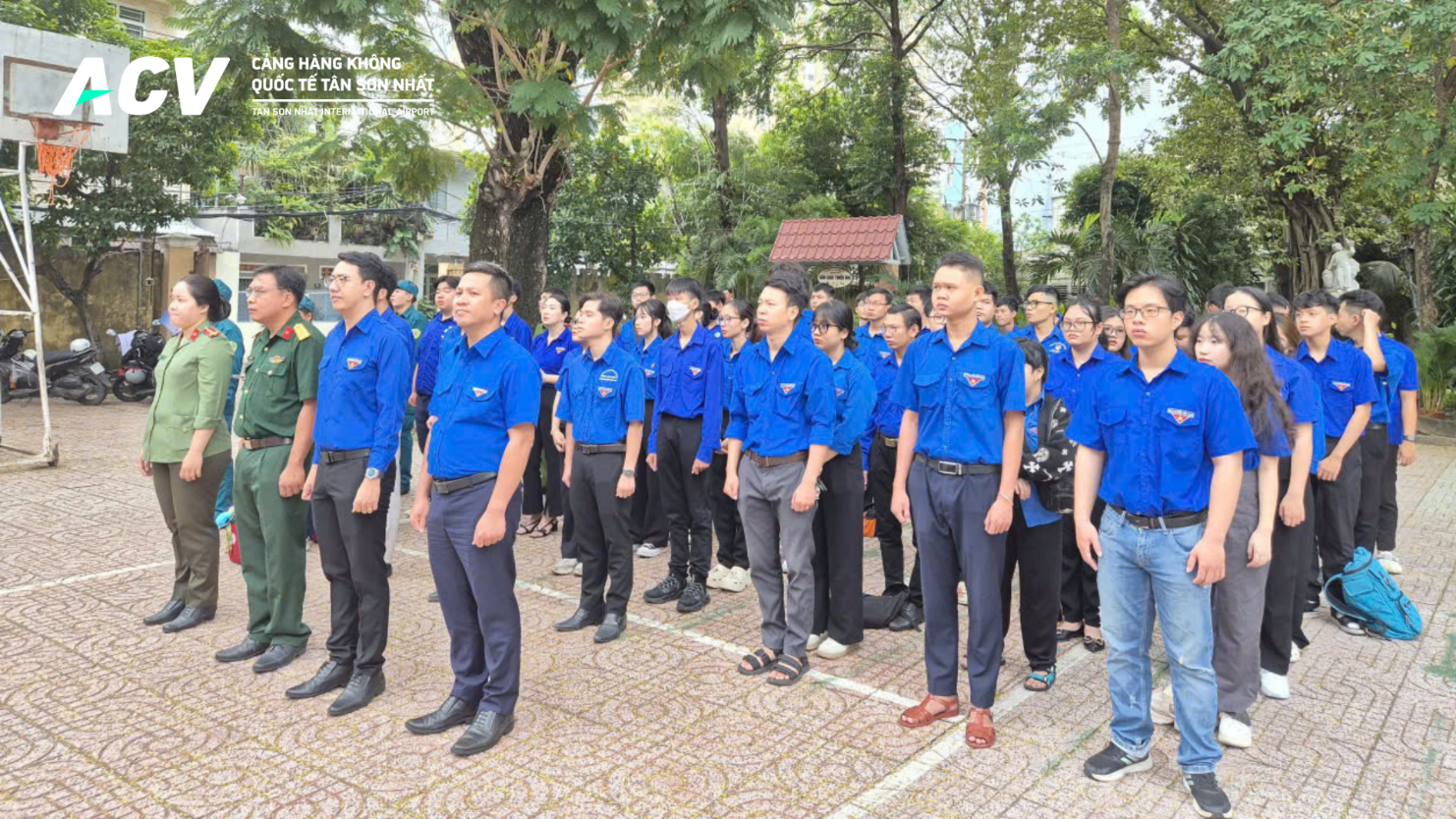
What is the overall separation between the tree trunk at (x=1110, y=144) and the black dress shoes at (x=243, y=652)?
1336cm

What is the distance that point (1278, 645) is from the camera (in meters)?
4.35

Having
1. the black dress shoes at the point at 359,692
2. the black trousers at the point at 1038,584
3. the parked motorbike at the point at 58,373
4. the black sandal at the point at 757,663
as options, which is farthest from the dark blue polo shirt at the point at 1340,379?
Answer: the parked motorbike at the point at 58,373

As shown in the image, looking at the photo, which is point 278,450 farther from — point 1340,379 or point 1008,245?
point 1008,245

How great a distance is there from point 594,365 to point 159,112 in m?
13.3

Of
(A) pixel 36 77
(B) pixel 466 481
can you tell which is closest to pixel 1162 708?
(B) pixel 466 481

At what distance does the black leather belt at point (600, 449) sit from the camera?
201 inches

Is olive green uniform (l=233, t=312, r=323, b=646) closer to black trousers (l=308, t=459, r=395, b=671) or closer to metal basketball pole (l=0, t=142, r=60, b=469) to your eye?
black trousers (l=308, t=459, r=395, b=671)

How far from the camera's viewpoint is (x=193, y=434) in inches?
196

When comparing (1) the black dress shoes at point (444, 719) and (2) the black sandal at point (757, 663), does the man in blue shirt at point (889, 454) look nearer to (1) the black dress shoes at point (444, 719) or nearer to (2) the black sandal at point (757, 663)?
(2) the black sandal at point (757, 663)

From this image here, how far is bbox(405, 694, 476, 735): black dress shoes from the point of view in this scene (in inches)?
150

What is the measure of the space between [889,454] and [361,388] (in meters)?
3.22

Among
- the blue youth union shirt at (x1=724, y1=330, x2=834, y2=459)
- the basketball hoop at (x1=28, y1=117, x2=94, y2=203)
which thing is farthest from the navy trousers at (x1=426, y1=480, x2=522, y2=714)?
the basketball hoop at (x1=28, y1=117, x2=94, y2=203)

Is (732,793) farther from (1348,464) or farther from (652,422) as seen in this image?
(1348,464)

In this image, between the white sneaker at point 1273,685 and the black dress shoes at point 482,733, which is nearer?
the black dress shoes at point 482,733
